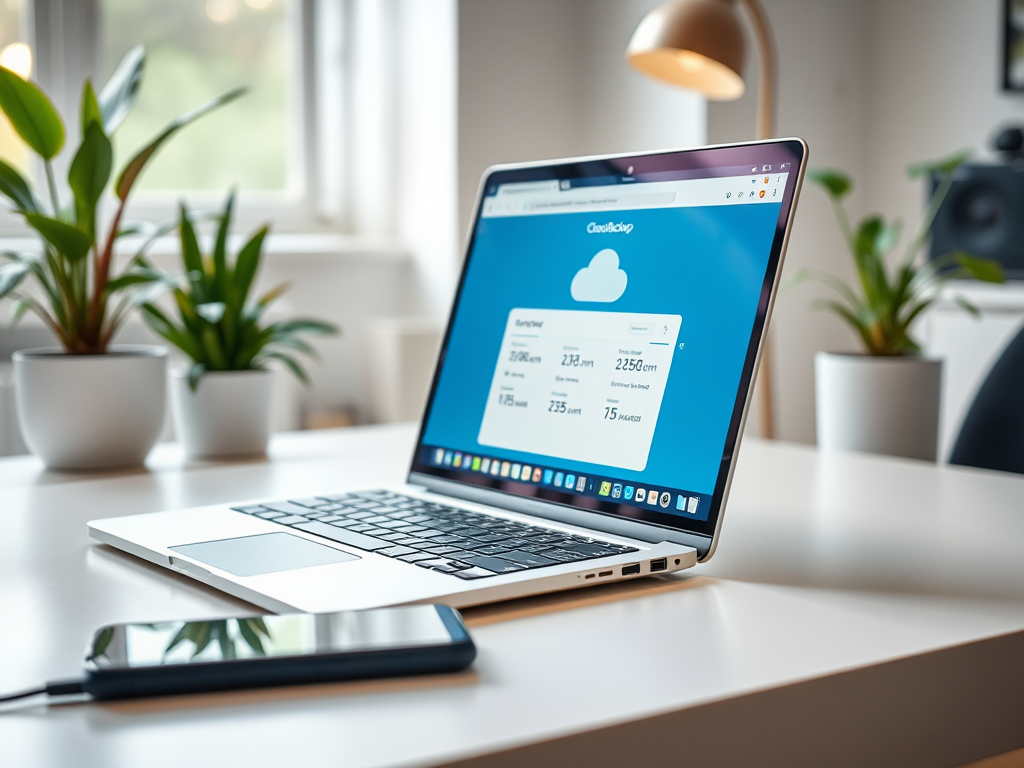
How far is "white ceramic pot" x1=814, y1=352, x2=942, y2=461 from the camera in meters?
1.52

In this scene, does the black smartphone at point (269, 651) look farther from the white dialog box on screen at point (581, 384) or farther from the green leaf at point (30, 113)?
the green leaf at point (30, 113)

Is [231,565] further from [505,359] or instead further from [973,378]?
[973,378]

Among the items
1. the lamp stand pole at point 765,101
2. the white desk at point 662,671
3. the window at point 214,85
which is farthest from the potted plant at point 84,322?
the window at point 214,85

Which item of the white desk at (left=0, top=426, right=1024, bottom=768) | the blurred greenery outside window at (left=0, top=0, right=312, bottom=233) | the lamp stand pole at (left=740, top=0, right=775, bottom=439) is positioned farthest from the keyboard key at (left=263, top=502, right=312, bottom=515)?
the blurred greenery outside window at (left=0, top=0, right=312, bottom=233)

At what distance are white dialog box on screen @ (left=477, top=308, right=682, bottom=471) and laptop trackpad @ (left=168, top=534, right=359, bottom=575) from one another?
0.62ft

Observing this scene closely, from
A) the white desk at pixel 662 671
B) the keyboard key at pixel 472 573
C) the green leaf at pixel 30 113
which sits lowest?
the white desk at pixel 662 671

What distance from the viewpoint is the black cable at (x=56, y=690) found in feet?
1.48

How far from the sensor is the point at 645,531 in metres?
0.69

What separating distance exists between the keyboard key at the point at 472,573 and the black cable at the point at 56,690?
A: 0.21 metres

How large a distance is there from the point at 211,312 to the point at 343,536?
54 centimetres

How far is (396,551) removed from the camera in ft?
2.11

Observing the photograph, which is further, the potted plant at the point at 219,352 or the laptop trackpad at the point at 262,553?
the potted plant at the point at 219,352

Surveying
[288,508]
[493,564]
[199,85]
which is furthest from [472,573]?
[199,85]

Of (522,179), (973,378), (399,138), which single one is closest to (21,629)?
(522,179)
